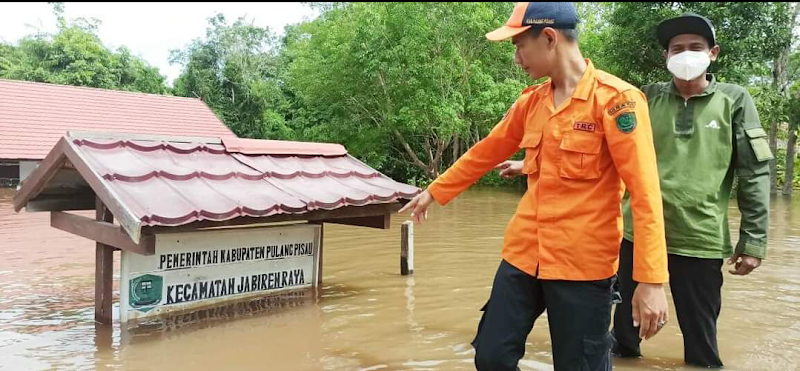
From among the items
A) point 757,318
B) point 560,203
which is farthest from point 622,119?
point 757,318

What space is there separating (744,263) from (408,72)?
1897cm

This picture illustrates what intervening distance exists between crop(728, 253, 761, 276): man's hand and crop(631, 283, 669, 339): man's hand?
147 centimetres

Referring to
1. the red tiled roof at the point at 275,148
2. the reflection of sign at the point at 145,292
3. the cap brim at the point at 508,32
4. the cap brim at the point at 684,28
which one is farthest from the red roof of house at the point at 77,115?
the cap brim at the point at 508,32

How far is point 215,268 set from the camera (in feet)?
18.2

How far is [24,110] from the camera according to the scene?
21.5 metres

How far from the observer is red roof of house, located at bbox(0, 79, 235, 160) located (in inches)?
802

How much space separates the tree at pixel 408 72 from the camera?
21922 millimetres

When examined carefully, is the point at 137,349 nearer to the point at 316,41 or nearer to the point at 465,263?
the point at 465,263

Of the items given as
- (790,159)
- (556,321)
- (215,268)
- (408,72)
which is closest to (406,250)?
(215,268)

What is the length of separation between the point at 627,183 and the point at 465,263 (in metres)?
6.36

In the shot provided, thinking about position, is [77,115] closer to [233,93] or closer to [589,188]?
[233,93]

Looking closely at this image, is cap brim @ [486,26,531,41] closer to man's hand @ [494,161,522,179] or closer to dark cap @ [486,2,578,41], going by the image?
dark cap @ [486,2,578,41]

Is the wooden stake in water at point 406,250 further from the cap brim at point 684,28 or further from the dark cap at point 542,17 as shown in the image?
the dark cap at point 542,17

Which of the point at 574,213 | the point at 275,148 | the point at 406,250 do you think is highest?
the point at 275,148
